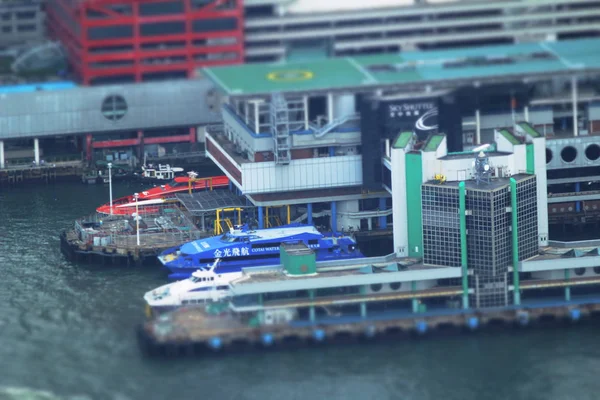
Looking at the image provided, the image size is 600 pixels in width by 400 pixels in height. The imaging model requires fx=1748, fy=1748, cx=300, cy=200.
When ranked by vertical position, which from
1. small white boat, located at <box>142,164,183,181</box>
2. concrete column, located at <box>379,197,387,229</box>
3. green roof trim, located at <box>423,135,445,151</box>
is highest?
green roof trim, located at <box>423,135,445,151</box>

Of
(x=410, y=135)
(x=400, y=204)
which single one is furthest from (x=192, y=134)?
(x=400, y=204)

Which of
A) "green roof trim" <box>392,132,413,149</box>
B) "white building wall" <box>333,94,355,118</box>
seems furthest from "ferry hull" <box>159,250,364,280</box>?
"white building wall" <box>333,94,355,118</box>

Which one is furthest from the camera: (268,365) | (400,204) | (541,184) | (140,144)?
(140,144)

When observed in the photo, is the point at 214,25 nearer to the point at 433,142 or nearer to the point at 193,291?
the point at 433,142

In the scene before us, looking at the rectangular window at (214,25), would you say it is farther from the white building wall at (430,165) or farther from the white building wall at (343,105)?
the white building wall at (430,165)

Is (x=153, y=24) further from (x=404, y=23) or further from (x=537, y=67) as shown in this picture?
(x=537, y=67)

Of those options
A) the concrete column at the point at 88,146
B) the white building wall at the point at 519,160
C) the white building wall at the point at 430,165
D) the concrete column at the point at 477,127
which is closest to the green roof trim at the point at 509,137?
the white building wall at the point at 519,160

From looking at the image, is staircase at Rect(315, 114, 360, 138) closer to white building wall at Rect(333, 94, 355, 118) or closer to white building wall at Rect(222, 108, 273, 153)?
white building wall at Rect(333, 94, 355, 118)
